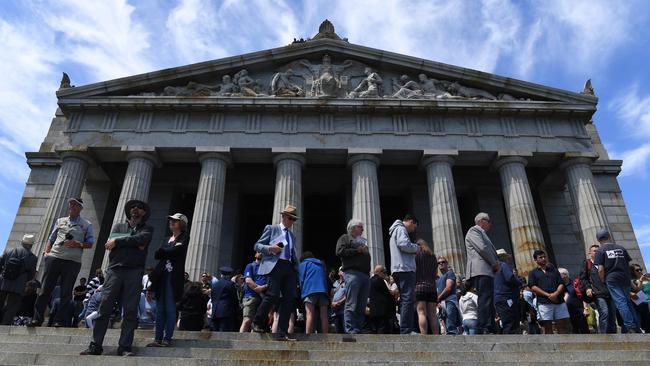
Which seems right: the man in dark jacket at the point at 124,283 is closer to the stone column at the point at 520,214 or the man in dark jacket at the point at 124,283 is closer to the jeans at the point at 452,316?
the jeans at the point at 452,316

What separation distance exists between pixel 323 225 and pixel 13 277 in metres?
19.9

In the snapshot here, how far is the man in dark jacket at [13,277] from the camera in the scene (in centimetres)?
921

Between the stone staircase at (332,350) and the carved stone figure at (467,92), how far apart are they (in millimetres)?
15222

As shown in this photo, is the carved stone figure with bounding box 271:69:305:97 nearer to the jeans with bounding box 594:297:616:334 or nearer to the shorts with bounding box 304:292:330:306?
the shorts with bounding box 304:292:330:306

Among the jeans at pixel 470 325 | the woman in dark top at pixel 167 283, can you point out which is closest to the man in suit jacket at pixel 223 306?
the woman in dark top at pixel 167 283

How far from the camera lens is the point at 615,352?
7.14m

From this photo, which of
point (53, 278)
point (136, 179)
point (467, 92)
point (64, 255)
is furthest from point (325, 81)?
point (53, 278)

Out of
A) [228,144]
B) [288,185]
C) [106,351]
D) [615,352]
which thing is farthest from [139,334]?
[228,144]

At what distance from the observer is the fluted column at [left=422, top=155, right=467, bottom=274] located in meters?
18.3

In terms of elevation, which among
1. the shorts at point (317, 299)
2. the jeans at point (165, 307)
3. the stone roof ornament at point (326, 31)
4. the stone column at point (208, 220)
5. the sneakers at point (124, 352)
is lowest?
the sneakers at point (124, 352)

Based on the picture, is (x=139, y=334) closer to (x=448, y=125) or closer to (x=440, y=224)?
(x=440, y=224)

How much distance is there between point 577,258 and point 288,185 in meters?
14.3

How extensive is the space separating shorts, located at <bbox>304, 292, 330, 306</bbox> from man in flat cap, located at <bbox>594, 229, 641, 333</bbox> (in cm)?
542

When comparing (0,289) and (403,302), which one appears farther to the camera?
(0,289)
